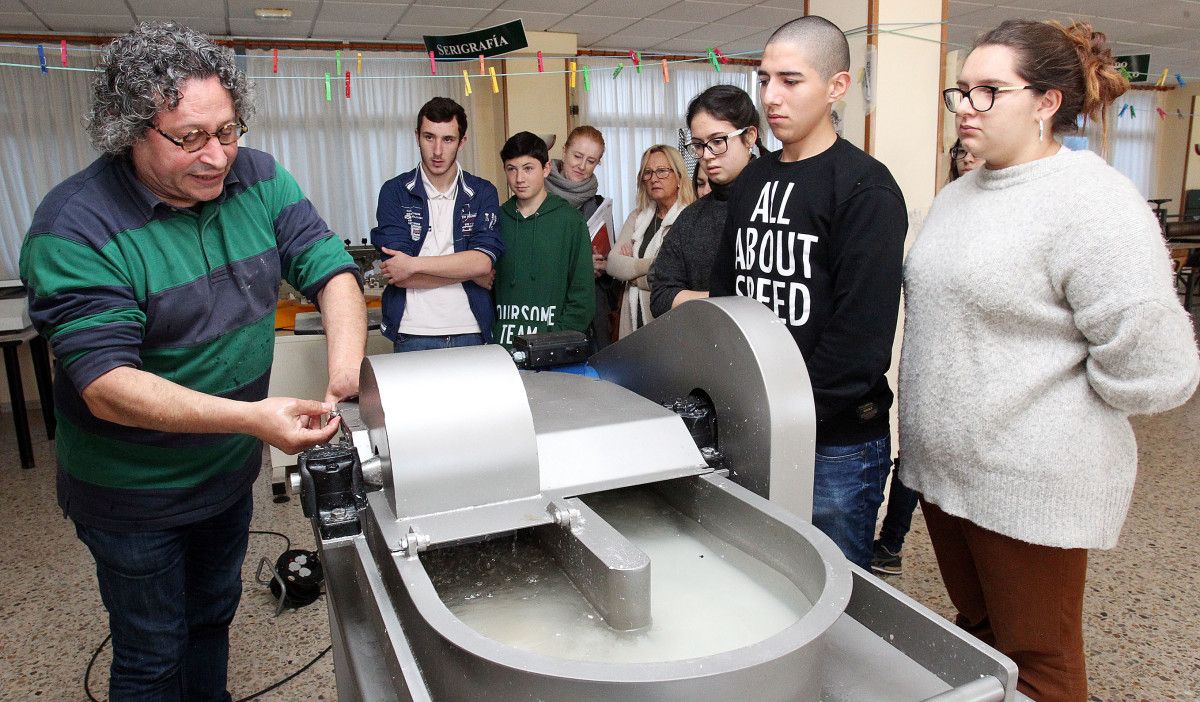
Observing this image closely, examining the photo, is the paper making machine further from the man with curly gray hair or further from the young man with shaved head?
the young man with shaved head

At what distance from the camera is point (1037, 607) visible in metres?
1.17

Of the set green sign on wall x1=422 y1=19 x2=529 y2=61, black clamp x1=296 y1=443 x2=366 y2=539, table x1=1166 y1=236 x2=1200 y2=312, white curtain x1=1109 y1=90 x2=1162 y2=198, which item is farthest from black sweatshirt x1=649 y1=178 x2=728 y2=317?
white curtain x1=1109 y1=90 x2=1162 y2=198

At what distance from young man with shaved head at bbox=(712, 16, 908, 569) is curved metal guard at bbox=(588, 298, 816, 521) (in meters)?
0.33

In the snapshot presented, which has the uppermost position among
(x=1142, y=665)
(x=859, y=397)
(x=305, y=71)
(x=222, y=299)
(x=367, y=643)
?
(x=305, y=71)

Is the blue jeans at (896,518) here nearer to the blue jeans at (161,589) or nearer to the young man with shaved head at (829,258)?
the young man with shaved head at (829,258)

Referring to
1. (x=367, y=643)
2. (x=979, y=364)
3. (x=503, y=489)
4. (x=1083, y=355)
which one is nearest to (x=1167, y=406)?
(x=1083, y=355)

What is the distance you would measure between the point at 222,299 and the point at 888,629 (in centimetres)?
103

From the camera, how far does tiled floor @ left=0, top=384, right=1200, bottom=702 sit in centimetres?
192

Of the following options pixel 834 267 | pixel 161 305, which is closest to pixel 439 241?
pixel 161 305

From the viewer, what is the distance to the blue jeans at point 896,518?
7.57 ft

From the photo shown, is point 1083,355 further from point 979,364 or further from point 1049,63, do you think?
point 1049,63

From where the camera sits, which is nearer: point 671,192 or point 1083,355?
point 1083,355

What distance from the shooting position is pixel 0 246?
5062mm

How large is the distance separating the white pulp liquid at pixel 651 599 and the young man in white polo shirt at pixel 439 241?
1.75 metres
